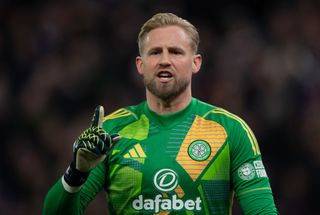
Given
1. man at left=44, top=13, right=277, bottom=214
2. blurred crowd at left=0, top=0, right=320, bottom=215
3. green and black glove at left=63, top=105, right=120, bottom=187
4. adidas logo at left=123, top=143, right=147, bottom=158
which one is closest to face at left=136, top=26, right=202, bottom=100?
man at left=44, top=13, right=277, bottom=214

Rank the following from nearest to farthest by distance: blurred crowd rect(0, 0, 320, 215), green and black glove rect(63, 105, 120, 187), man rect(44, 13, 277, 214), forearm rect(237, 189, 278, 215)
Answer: green and black glove rect(63, 105, 120, 187) < forearm rect(237, 189, 278, 215) < man rect(44, 13, 277, 214) < blurred crowd rect(0, 0, 320, 215)

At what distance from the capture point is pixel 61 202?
5086 mm

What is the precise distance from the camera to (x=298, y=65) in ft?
33.1

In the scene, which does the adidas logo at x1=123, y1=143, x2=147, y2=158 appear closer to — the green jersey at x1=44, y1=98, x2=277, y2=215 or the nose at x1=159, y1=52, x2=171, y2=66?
the green jersey at x1=44, y1=98, x2=277, y2=215

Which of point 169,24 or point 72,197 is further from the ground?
point 169,24

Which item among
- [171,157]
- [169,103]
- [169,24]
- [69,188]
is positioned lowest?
[69,188]

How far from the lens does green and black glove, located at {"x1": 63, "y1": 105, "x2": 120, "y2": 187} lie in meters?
4.77

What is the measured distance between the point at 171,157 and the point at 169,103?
38cm

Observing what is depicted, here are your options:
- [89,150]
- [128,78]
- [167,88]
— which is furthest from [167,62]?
[128,78]

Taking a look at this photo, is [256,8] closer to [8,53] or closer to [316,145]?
[316,145]

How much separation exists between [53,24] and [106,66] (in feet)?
3.60

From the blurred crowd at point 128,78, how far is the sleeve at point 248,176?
13.7 feet

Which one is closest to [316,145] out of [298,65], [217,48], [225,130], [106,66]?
[298,65]

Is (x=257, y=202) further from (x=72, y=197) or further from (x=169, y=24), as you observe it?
(x=169, y=24)
